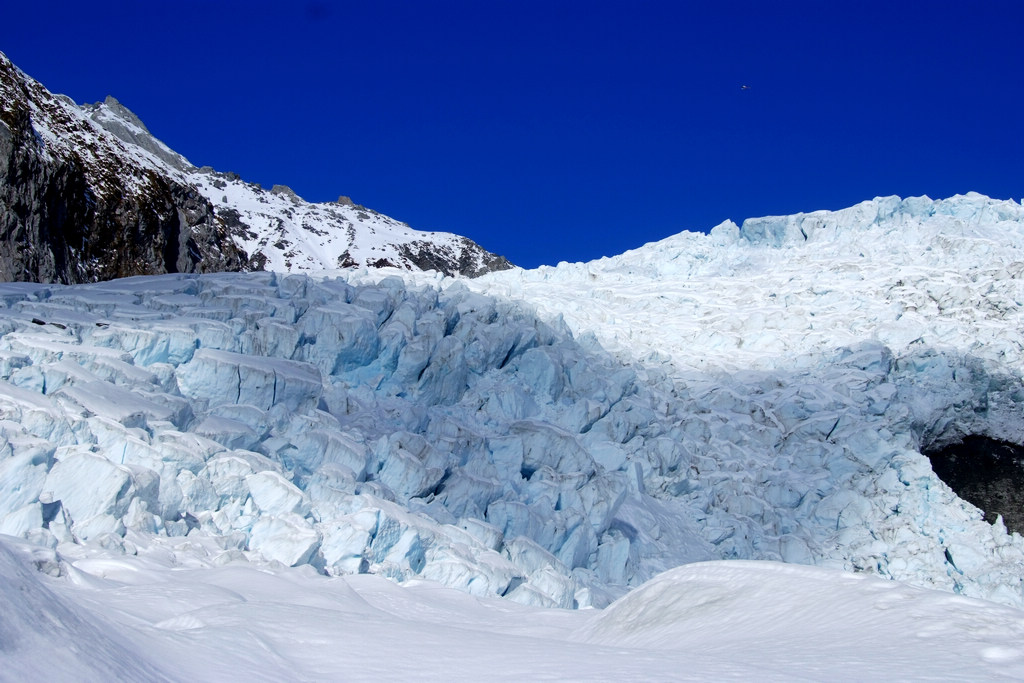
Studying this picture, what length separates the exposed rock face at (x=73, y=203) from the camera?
23.0m

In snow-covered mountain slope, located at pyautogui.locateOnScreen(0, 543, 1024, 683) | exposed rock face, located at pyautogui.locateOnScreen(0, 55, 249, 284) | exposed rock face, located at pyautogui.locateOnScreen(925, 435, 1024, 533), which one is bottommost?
snow-covered mountain slope, located at pyautogui.locateOnScreen(0, 543, 1024, 683)

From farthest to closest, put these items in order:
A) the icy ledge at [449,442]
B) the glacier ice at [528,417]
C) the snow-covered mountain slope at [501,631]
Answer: the glacier ice at [528,417] → the icy ledge at [449,442] → the snow-covered mountain slope at [501,631]

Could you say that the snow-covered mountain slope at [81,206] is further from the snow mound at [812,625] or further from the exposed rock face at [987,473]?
the snow mound at [812,625]

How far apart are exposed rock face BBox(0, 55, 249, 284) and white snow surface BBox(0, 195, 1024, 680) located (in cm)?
717

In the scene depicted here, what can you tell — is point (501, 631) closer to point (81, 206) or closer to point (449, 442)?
point (449, 442)

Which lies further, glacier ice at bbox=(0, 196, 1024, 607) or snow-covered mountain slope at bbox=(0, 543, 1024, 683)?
glacier ice at bbox=(0, 196, 1024, 607)

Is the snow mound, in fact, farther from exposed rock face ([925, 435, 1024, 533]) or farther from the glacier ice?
exposed rock face ([925, 435, 1024, 533])

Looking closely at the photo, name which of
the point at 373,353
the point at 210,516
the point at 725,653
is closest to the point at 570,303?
the point at 373,353

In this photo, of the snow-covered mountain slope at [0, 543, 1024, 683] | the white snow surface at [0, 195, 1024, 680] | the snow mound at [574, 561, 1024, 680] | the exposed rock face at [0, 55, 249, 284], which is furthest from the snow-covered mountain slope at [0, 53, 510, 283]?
the snow mound at [574, 561, 1024, 680]

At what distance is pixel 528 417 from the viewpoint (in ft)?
58.0

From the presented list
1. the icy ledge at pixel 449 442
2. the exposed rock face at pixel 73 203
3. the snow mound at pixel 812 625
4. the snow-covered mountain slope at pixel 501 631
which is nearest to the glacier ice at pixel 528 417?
the icy ledge at pixel 449 442

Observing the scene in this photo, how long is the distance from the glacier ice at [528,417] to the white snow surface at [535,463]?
0.18ft

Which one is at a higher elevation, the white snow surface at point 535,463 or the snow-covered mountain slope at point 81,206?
the snow-covered mountain slope at point 81,206

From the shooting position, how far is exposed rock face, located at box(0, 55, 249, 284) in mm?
23031
